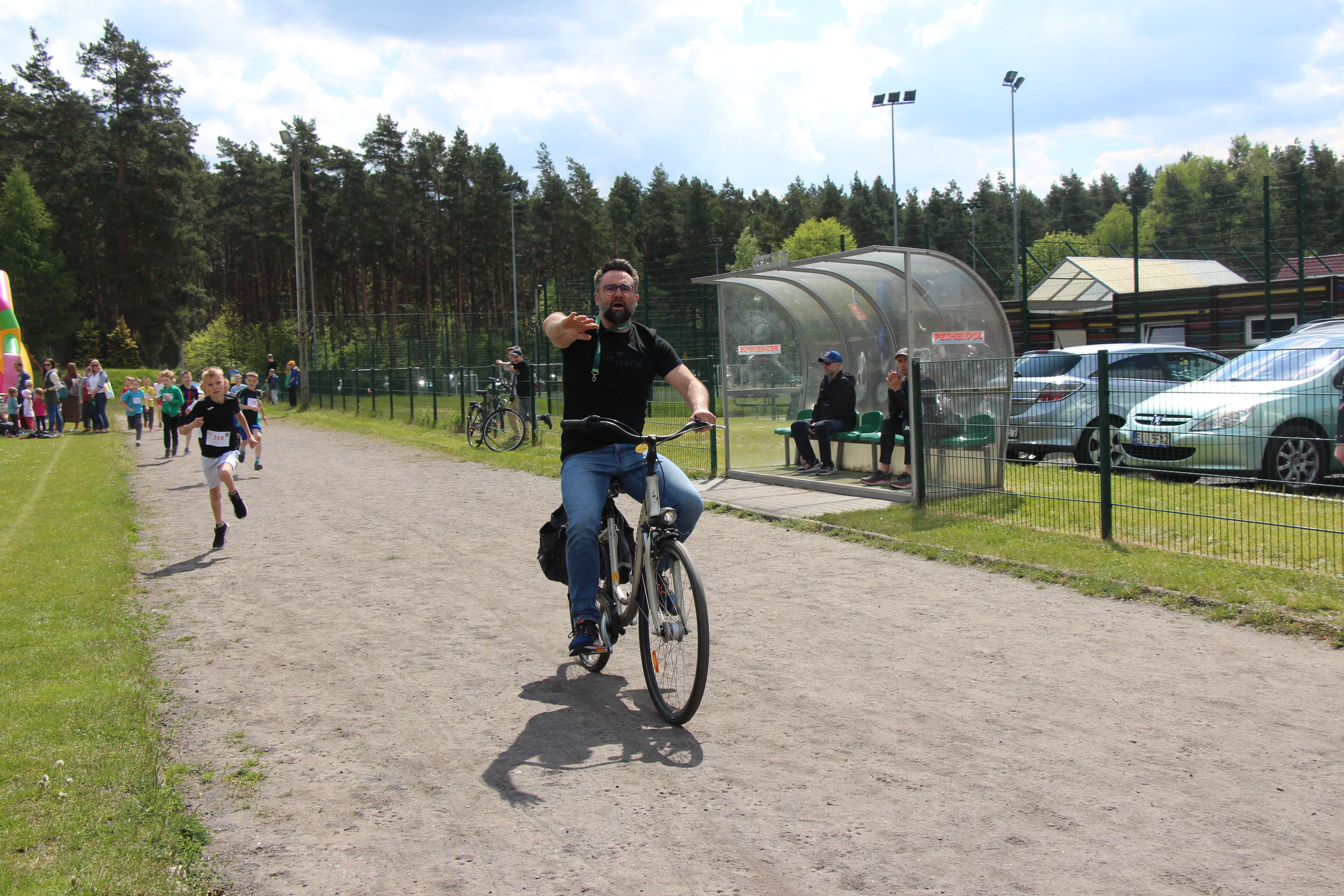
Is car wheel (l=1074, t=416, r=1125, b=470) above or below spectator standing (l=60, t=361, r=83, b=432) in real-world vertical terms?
below

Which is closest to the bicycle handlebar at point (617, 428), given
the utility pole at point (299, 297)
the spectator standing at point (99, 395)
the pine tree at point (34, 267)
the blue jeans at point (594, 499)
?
the blue jeans at point (594, 499)


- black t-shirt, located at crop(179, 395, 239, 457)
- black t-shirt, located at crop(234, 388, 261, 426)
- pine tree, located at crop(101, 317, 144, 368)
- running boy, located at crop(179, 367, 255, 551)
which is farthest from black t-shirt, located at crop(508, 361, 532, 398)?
pine tree, located at crop(101, 317, 144, 368)

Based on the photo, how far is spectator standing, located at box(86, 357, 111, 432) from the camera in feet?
94.9

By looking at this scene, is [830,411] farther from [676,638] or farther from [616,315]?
[676,638]

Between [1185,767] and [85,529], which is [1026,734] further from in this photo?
[85,529]

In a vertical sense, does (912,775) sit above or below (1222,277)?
below

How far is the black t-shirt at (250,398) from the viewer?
55.9 ft

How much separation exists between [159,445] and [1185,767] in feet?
79.1

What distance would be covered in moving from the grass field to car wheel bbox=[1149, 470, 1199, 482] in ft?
23.1

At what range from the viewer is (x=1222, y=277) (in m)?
23.0

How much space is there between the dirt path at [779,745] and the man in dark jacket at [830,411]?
5.68 m

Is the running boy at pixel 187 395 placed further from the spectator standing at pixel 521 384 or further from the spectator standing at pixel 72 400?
the spectator standing at pixel 72 400

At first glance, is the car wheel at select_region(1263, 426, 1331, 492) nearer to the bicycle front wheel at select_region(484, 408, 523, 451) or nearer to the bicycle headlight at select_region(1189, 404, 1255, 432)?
the bicycle headlight at select_region(1189, 404, 1255, 432)

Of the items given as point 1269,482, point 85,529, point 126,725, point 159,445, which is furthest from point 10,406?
point 1269,482
